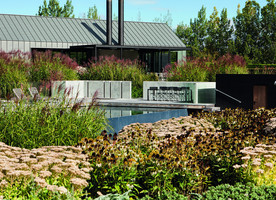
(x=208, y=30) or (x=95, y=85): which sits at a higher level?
(x=208, y=30)

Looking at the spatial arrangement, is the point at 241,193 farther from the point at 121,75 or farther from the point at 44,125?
the point at 121,75

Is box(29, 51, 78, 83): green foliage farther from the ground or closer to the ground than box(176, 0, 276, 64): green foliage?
closer to the ground

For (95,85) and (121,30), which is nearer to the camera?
(95,85)

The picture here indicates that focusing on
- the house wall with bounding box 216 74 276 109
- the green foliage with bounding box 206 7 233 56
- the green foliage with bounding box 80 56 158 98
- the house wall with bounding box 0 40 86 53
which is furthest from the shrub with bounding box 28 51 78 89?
the green foliage with bounding box 206 7 233 56

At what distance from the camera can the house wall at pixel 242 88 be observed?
15.5 meters

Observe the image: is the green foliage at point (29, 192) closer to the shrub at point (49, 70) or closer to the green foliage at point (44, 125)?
the green foliage at point (44, 125)

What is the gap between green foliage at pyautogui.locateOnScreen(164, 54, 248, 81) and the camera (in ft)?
62.6

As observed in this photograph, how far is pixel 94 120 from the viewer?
739cm

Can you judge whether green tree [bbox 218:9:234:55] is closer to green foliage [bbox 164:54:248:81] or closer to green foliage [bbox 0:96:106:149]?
green foliage [bbox 164:54:248:81]

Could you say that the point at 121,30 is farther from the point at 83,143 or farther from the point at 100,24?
the point at 83,143

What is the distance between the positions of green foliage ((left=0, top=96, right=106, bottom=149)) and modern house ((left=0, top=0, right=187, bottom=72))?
71.7 feet

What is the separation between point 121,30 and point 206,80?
48.6 feet

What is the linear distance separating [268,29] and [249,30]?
194 cm

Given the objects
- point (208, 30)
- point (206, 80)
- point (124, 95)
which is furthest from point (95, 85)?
point (208, 30)
